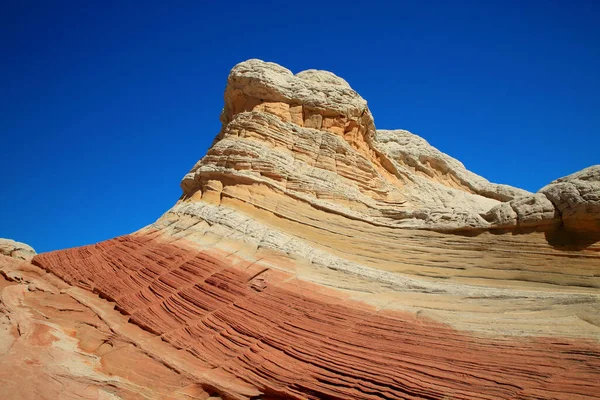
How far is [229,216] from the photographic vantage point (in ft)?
46.2

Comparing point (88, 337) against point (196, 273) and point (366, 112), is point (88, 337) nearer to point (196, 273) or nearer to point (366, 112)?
point (196, 273)

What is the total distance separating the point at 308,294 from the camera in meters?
10.8

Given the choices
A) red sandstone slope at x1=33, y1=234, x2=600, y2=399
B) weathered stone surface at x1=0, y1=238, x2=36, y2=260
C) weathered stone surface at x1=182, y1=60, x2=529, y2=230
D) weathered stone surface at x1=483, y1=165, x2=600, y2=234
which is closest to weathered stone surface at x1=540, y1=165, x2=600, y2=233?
weathered stone surface at x1=483, y1=165, x2=600, y2=234

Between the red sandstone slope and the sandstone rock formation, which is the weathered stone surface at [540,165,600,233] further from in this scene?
the red sandstone slope

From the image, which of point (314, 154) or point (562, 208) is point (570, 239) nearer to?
point (562, 208)

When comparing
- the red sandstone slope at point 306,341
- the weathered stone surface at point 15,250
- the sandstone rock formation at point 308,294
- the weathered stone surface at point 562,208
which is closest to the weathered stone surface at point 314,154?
the sandstone rock formation at point 308,294

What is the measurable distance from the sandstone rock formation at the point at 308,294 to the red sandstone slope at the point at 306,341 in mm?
38

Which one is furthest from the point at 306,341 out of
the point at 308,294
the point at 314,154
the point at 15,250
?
the point at 15,250

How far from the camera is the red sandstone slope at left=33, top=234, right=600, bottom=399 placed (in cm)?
702

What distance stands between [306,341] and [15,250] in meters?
13.6

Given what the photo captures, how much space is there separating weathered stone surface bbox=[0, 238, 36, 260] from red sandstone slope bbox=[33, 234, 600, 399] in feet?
11.6

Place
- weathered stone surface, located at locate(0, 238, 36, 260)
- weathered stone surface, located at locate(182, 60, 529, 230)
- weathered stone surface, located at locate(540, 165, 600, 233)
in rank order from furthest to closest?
weathered stone surface, located at locate(0, 238, 36, 260), weathered stone surface, located at locate(182, 60, 529, 230), weathered stone surface, located at locate(540, 165, 600, 233)

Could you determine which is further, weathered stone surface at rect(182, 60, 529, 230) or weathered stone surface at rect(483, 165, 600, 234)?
weathered stone surface at rect(182, 60, 529, 230)

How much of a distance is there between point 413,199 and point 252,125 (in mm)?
8973
